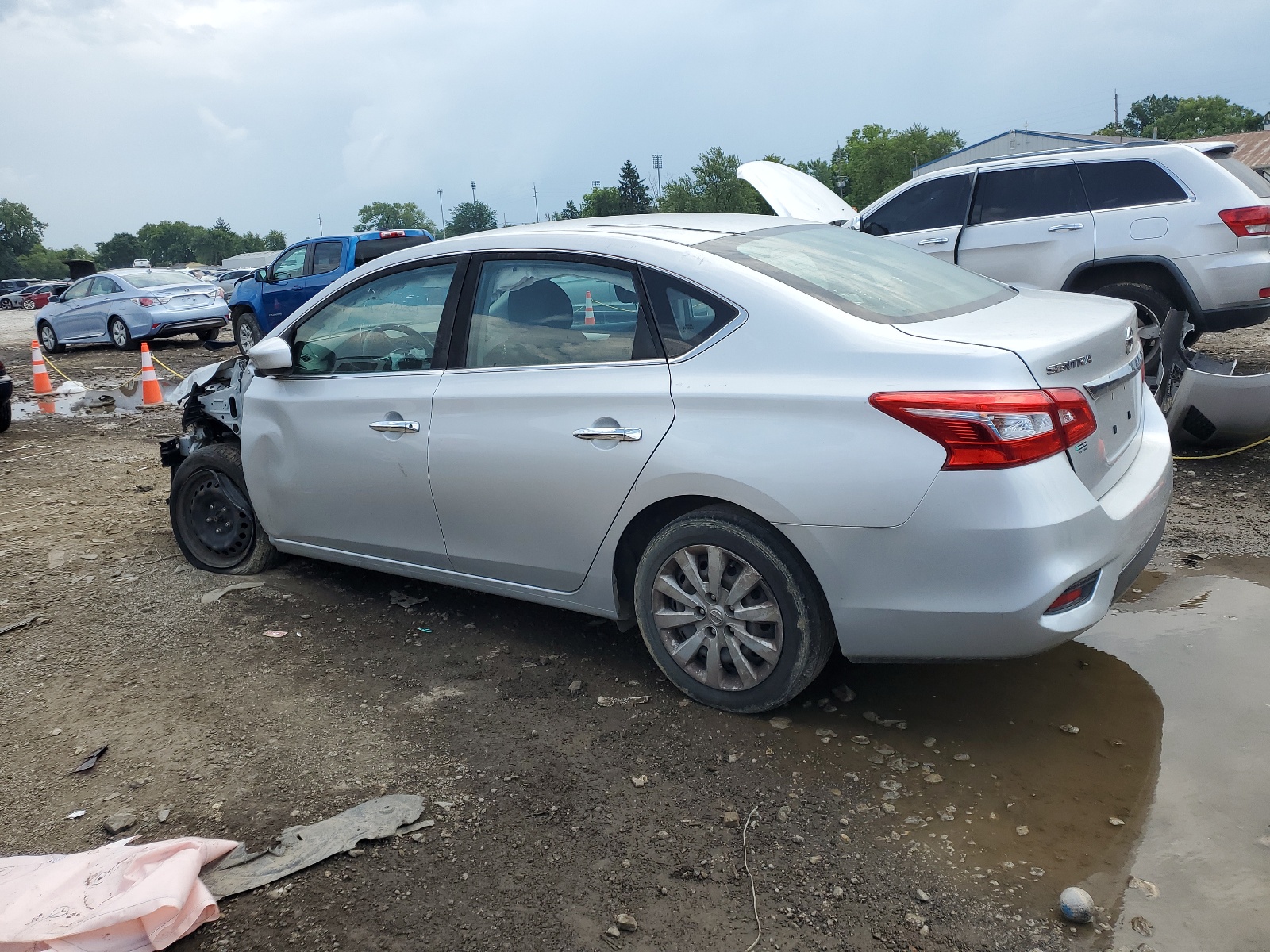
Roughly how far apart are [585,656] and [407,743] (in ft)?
2.87

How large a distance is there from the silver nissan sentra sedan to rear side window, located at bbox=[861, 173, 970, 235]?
17.0ft

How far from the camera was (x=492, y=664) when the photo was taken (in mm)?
4090

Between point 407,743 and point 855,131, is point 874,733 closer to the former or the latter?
point 407,743

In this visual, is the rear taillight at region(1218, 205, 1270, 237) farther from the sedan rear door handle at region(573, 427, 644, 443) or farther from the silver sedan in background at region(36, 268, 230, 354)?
the silver sedan in background at region(36, 268, 230, 354)

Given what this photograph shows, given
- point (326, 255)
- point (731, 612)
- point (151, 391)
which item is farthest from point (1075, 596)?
point (326, 255)

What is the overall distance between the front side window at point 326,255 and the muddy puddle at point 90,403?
2.85m

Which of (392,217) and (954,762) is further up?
(392,217)

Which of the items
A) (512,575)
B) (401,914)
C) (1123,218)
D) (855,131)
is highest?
(855,131)

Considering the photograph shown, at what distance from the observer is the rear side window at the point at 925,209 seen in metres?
8.87

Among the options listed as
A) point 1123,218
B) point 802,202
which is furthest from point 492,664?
point 802,202

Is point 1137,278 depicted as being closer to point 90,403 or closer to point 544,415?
point 544,415

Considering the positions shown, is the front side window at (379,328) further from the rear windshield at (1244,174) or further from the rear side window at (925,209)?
the rear windshield at (1244,174)

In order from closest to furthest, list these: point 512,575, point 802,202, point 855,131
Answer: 1. point 512,575
2. point 802,202
3. point 855,131

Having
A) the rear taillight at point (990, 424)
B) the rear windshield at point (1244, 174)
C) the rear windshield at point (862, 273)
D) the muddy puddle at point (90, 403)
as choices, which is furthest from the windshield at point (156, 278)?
the rear taillight at point (990, 424)
